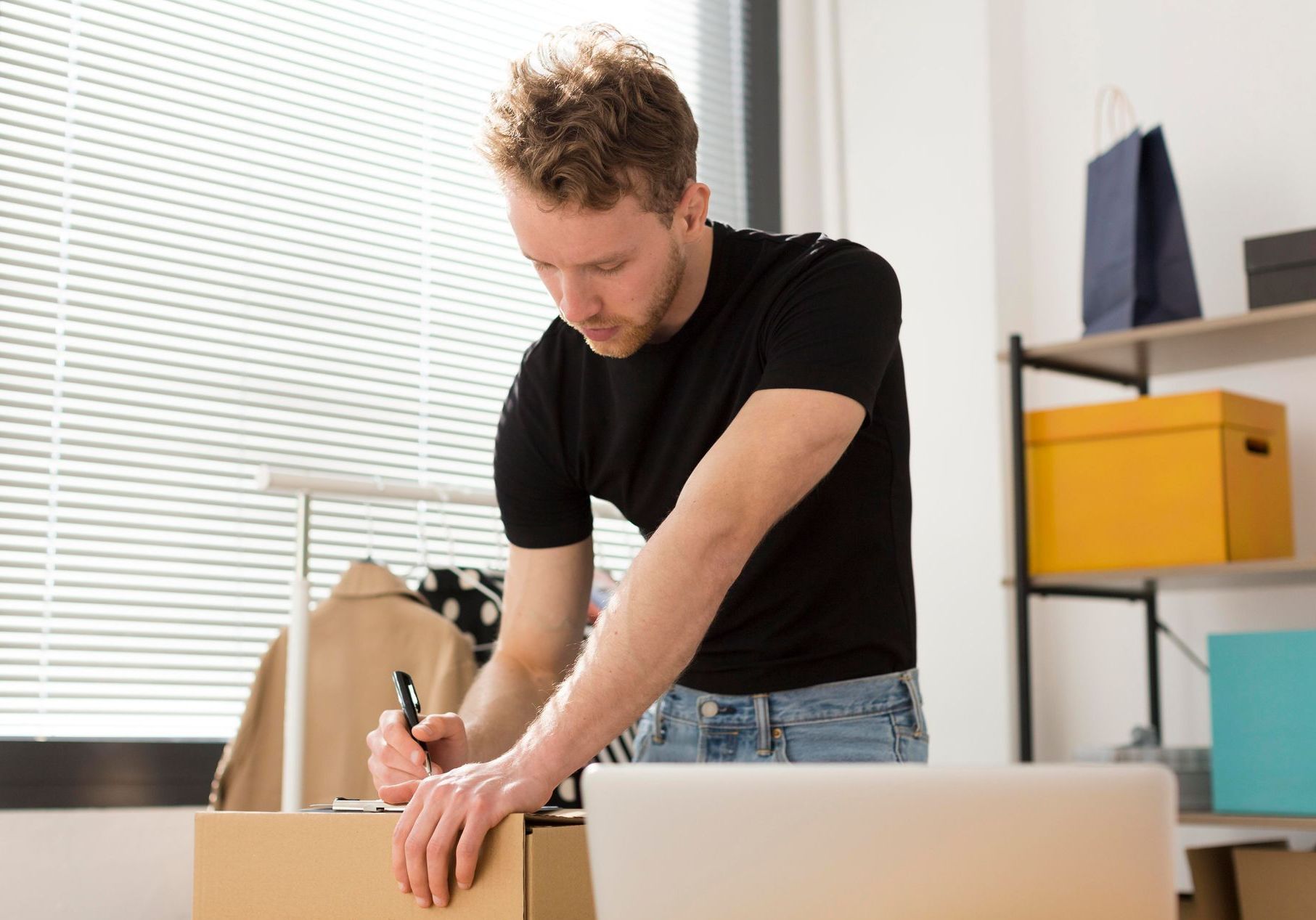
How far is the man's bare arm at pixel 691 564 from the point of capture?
1.10 m

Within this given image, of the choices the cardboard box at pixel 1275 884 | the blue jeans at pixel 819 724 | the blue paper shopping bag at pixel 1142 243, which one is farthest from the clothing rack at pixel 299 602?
the cardboard box at pixel 1275 884

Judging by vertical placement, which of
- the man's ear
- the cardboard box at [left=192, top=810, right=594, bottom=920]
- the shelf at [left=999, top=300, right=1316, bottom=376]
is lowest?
the cardboard box at [left=192, top=810, right=594, bottom=920]

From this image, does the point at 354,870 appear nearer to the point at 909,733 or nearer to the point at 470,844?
the point at 470,844

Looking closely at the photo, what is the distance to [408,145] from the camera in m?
2.54

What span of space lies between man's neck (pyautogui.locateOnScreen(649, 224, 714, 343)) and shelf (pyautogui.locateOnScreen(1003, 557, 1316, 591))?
115 centimetres

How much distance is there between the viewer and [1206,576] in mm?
2307

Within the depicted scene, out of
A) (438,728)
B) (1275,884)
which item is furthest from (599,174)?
(1275,884)

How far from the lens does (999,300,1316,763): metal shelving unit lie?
227cm

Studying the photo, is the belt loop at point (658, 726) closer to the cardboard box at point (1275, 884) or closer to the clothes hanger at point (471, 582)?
the clothes hanger at point (471, 582)

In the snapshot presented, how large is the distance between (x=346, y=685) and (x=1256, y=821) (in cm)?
137

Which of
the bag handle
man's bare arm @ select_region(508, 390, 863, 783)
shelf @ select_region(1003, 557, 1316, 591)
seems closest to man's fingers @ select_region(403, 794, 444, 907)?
man's bare arm @ select_region(508, 390, 863, 783)

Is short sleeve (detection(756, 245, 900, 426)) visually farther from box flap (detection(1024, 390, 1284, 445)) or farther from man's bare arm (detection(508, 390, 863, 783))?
box flap (detection(1024, 390, 1284, 445))

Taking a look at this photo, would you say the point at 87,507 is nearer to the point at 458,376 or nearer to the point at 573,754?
the point at 458,376

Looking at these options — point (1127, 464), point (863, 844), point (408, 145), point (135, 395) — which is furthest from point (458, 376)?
point (863, 844)
